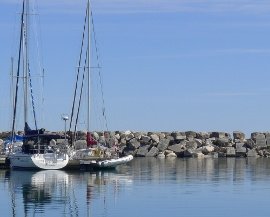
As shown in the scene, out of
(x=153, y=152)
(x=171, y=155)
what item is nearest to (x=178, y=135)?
(x=153, y=152)

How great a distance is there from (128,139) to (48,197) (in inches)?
1404

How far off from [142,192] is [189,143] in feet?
106

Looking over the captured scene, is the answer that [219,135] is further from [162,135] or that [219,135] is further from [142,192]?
[142,192]

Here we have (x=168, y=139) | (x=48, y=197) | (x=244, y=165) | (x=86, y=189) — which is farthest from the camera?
(x=168, y=139)

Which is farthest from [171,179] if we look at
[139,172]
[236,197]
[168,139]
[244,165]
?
[168,139]

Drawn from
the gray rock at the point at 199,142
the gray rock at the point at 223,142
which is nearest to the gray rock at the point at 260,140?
the gray rock at the point at 223,142

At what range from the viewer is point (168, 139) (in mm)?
74188

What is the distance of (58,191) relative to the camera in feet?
137

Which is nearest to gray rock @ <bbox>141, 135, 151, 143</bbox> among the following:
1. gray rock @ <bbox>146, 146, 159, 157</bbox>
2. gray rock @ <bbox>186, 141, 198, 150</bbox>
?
gray rock @ <bbox>146, 146, 159, 157</bbox>

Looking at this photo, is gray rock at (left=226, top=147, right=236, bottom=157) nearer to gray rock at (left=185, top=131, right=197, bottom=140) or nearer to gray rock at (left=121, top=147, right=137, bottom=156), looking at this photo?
gray rock at (left=185, top=131, right=197, bottom=140)

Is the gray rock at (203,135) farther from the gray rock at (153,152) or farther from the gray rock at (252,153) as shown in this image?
the gray rock at (153,152)

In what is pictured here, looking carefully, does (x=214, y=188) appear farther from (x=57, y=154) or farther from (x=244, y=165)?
(x=244, y=165)

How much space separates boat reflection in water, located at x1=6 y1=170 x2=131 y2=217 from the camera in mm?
34719

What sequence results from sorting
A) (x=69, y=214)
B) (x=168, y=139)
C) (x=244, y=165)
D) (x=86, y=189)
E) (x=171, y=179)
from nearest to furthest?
(x=69, y=214)
(x=86, y=189)
(x=171, y=179)
(x=244, y=165)
(x=168, y=139)
